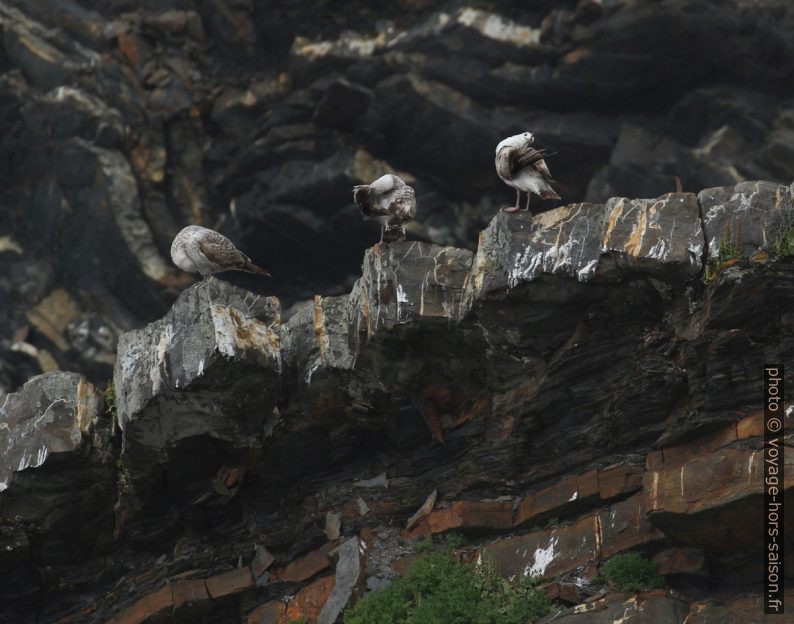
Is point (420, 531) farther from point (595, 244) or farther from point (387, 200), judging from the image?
point (595, 244)

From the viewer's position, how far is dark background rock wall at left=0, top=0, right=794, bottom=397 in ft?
112

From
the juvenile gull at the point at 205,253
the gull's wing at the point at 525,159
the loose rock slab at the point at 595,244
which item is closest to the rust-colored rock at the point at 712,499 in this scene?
the loose rock slab at the point at 595,244

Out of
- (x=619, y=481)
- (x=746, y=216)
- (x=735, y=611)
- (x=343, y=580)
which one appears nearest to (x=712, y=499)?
(x=735, y=611)

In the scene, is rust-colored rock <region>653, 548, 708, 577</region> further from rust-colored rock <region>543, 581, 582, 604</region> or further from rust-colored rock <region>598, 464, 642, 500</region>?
rust-colored rock <region>598, 464, 642, 500</region>

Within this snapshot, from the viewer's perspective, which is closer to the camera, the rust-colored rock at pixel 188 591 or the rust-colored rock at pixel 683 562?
the rust-colored rock at pixel 683 562

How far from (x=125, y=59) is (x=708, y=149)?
57.8ft

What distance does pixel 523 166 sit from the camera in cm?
2042

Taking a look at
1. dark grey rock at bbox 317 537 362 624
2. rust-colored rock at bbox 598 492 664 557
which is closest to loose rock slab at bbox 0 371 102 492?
dark grey rock at bbox 317 537 362 624

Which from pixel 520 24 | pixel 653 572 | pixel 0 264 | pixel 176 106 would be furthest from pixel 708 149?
pixel 0 264

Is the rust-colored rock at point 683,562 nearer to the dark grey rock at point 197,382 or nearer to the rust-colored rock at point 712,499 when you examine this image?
the rust-colored rock at point 712,499

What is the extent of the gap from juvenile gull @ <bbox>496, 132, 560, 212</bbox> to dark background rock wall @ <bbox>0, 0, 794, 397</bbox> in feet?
47.3

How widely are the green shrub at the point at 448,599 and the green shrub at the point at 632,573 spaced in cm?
113

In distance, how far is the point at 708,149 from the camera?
34188 millimetres

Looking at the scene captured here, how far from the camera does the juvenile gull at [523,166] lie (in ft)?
66.6
